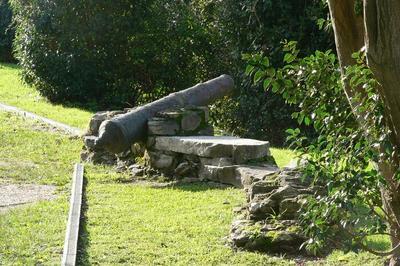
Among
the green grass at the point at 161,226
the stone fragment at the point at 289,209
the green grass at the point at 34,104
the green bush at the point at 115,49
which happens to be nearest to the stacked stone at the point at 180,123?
the green grass at the point at 161,226

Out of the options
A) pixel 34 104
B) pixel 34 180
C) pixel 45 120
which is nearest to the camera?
pixel 34 180

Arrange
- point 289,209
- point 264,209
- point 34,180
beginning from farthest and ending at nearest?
point 34,180 < point 264,209 < point 289,209

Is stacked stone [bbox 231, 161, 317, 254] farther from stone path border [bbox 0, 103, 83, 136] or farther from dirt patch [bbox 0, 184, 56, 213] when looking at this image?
stone path border [bbox 0, 103, 83, 136]

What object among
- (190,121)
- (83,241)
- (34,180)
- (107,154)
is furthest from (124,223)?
(107,154)

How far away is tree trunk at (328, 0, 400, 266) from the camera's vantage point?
4.69 m

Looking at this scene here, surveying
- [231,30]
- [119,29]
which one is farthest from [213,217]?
[119,29]

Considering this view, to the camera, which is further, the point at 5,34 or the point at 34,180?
the point at 5,34

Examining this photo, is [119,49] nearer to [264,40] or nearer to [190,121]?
[264,40]

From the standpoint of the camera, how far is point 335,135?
18.4ft

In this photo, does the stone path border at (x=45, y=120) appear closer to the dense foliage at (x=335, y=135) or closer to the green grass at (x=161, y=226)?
the green grass at (x=161, y=226)

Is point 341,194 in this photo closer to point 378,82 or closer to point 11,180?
point 378,82

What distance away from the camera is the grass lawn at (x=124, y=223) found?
8062 mm

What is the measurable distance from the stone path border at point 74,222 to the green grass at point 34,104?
583 centimetres

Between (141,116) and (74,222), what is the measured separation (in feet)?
12.9
